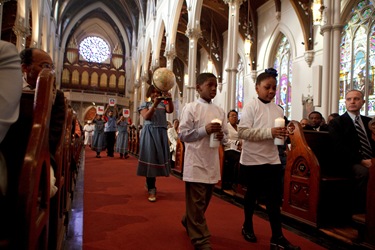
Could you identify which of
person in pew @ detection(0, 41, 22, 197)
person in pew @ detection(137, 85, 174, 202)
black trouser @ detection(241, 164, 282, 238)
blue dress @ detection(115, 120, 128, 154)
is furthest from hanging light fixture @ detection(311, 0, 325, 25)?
person in pew @ detection(0, 41, 22, 197)

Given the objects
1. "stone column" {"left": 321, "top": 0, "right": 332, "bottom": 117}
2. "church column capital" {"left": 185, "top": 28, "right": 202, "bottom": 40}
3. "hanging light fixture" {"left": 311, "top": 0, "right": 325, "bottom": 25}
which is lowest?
"stone column" {"left": 321, "top": 0, "right": 332, "bottom": 117}

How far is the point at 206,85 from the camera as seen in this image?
239cm

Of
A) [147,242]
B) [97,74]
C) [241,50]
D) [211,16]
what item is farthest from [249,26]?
[97,74]

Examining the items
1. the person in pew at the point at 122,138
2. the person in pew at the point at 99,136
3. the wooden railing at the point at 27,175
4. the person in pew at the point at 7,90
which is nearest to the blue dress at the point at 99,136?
the person in pew at the point at 99,136

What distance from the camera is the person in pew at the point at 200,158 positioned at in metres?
2.16

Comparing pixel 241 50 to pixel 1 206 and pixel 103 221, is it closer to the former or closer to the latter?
pixel 103 221

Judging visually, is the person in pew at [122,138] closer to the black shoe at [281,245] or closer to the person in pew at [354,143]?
the person in pew at [354,143]

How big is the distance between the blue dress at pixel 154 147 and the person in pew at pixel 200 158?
5.26 feet

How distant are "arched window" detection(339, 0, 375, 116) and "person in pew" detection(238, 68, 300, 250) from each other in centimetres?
741

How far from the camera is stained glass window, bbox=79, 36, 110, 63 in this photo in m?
29.8

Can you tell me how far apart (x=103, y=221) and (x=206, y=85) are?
1.63m

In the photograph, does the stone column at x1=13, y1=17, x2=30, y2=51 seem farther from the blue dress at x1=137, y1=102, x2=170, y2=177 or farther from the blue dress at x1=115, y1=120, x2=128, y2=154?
the blue dress at x1=137, y1=102, x2=170, y2=177

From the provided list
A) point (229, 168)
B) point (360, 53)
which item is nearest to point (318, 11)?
point (360, 53)

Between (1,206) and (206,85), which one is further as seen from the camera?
(206,85)
